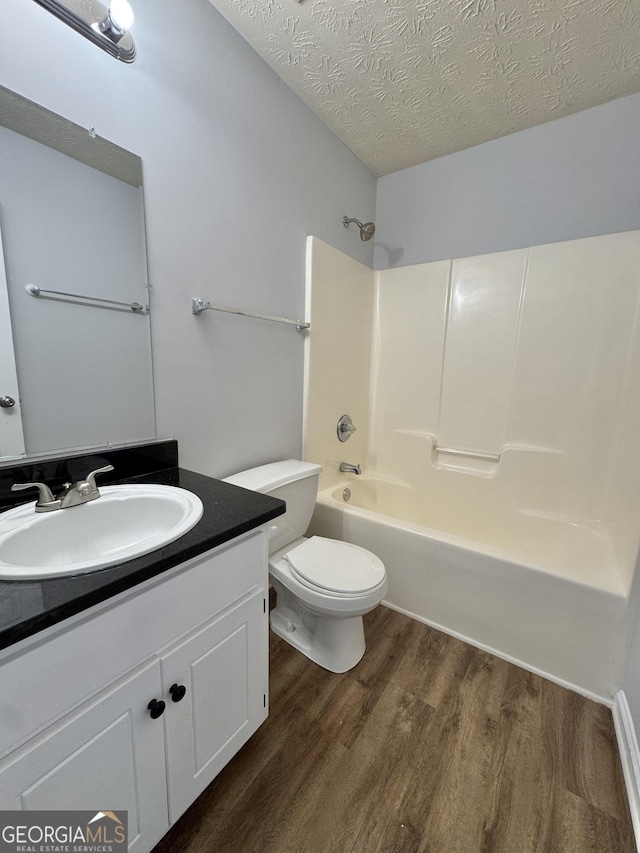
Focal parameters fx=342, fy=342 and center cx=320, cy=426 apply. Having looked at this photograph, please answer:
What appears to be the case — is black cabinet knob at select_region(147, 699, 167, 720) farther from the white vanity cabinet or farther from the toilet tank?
the toilet tank

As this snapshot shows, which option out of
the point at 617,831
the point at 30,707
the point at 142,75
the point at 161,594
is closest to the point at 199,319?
the point at 142,75

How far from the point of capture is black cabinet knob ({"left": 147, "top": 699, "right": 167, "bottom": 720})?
724mm

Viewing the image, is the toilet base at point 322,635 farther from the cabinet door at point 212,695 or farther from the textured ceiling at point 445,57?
the textured ceiling at point 445,57

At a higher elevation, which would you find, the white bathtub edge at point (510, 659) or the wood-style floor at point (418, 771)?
the white bathtub edge at point (510, 659)

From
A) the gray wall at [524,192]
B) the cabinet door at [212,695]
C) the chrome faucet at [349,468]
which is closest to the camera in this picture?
the cabinet door at [212,695]

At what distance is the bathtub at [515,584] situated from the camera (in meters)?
1.29

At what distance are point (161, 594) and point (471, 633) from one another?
4.75 feet

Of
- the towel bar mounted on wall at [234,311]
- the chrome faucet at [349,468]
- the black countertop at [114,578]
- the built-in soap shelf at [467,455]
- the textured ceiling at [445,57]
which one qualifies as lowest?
the chrome faucet at [349,468]

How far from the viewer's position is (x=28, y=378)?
0.93m

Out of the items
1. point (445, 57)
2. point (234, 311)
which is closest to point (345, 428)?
point (234, 311)

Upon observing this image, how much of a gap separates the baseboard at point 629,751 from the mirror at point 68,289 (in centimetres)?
183

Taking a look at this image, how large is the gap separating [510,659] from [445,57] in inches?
98.0

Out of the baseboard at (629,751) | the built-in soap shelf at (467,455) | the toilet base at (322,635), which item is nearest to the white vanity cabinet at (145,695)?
the toilet base at (322,635)

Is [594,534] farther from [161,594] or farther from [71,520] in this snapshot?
[71,520]
